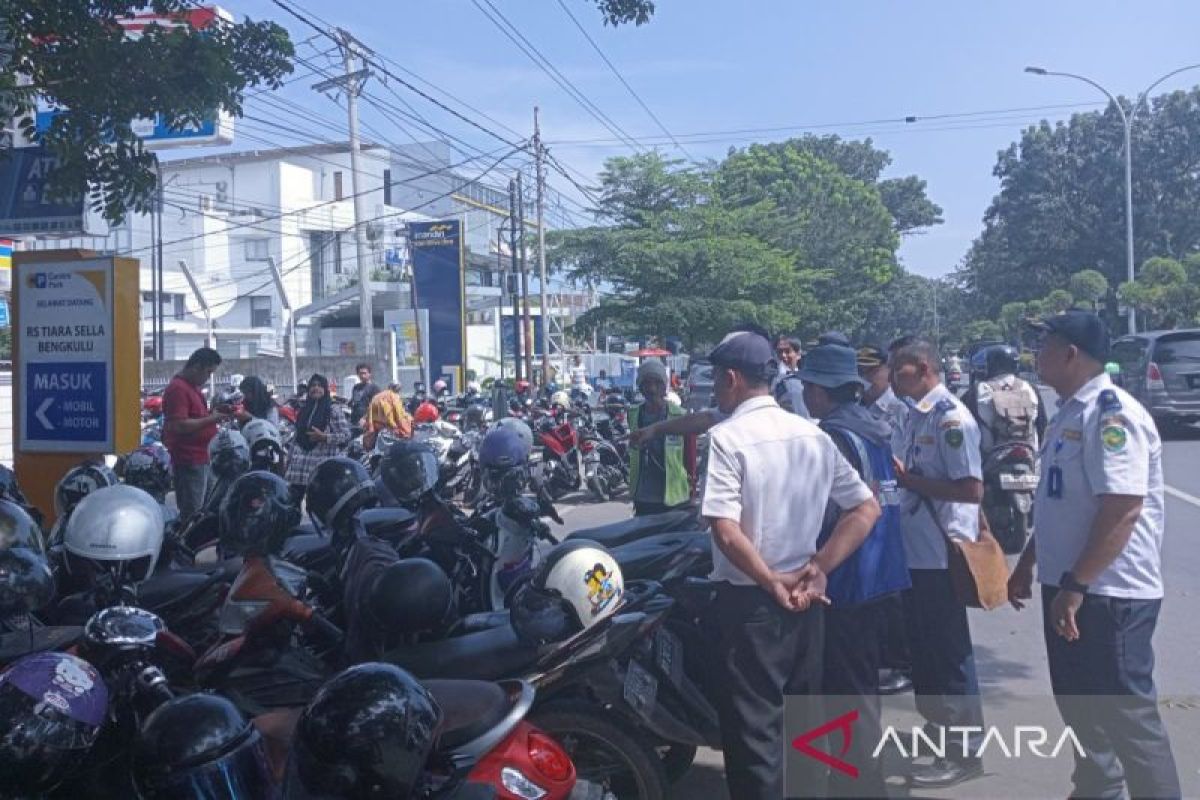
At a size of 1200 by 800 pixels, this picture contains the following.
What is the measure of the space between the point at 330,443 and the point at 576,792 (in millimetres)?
7774

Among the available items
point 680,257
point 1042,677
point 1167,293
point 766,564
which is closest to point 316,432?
point 1042,677

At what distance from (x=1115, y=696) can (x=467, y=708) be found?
6.63 feet

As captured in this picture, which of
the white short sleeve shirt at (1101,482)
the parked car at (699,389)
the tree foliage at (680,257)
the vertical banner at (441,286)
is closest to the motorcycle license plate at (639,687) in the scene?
the white short sleeve shirt at (1101,482)

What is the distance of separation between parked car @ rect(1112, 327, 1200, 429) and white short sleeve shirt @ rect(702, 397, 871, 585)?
16.0 m

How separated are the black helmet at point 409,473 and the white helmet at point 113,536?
3.66 feet

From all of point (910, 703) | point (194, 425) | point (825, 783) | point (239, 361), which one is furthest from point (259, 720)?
point (239, 361)

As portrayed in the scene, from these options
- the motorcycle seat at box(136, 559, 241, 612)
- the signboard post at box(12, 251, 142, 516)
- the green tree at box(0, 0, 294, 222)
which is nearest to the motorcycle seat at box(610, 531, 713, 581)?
the motorcycle seat at box(136, 559, 241, 612)

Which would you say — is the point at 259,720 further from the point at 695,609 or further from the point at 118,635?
the point at 695,609

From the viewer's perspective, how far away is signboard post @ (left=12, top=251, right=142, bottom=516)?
780cm

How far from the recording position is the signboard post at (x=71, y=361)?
7.80 m

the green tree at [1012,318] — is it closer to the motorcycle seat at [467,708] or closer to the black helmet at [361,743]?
the motorcycle seat at [467,708]

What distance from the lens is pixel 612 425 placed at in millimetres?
14977

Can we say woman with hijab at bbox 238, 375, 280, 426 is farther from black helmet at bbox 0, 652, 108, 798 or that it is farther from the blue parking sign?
black helmet at bbox 0, 652, 108, 798

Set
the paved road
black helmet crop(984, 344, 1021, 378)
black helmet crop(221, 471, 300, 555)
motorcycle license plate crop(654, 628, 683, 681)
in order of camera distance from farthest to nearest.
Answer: black helmet crop(984, 344, 1021, 378)
the paved road
black helmet crop(221, 471, 300, 555)
motorcycle license plate crop(654, 628, 683, 681)
